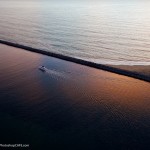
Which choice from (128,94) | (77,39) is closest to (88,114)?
(128,94)

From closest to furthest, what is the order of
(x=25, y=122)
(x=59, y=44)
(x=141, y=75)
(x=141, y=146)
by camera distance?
(x=141, y=146) → (x=25, y=122) → (x=141, y=75) → (x=59, y=44)

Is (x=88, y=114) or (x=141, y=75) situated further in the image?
(x=141, y=75)

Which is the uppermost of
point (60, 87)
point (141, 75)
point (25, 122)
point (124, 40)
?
point (124, 40)

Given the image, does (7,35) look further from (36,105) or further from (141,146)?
(141,146)

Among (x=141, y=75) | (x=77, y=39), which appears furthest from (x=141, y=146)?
(x=77, y=39)

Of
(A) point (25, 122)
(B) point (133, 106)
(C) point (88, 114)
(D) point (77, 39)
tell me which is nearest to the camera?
(A) point (25, 122)

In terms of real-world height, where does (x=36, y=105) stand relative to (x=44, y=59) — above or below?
below
